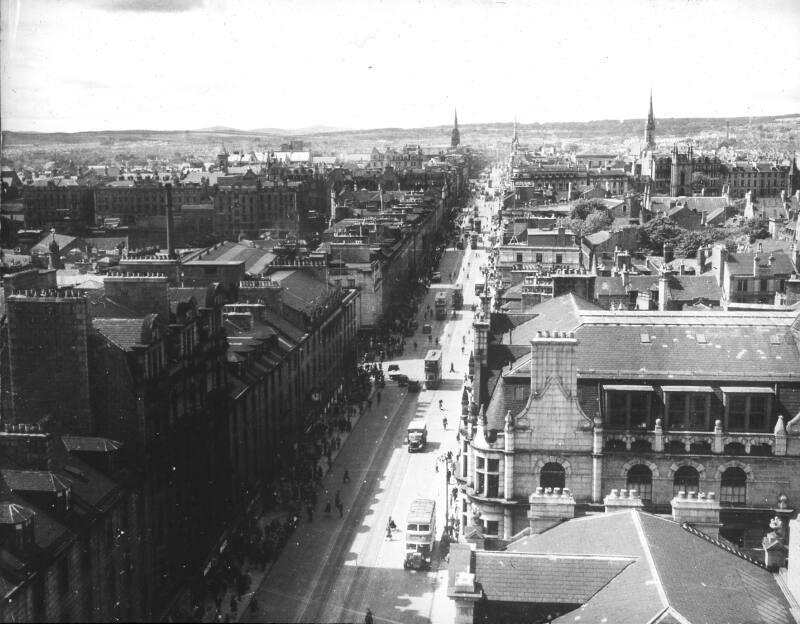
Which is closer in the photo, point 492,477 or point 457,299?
point 492,477

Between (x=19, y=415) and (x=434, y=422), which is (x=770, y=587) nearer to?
(x=19, y=415)

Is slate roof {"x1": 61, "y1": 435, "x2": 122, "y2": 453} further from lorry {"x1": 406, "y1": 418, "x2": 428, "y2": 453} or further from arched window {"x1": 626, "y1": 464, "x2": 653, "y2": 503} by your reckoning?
lorry {"x1": 406, "y1": 418, "x2": 428, "y2": 453}

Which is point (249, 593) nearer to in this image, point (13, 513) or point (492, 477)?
point (492, 477)

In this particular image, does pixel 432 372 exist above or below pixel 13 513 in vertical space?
below

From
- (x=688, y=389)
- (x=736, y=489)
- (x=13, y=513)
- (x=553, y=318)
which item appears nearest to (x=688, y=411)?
(x=688, y=389)

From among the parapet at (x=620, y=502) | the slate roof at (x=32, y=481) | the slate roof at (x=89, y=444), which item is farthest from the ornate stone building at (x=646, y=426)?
the slate roof at (x=32, y=481)

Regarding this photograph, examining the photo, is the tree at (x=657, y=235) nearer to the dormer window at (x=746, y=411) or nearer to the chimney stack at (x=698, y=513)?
the dormer window at (x=746, y=411)
